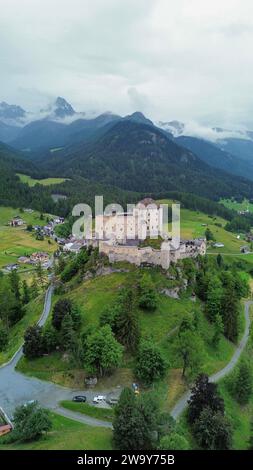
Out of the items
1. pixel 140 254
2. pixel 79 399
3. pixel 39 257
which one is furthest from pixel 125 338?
pixel 39 257

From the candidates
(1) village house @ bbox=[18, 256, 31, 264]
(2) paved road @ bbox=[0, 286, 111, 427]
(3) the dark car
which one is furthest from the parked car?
(1) village house @ bbox=[18, 256, 31, 264]

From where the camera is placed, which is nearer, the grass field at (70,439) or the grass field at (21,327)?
the grass field at (70,439)

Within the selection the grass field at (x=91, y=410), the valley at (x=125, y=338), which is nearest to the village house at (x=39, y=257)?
the valley at (x=125, y=338)

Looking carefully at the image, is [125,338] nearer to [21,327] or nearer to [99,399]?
[99,399]

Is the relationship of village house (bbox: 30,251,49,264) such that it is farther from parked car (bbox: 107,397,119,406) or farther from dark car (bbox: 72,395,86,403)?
parked car (bbox: 107,397,119,406)

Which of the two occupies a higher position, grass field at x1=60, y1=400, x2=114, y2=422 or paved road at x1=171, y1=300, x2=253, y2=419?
grass field at x1=60, y1=400, x2=114, y2=422

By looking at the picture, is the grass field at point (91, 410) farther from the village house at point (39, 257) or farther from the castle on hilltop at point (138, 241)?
the village house at point (39, 257)

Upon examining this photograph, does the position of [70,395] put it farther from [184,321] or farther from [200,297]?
[200,297]
